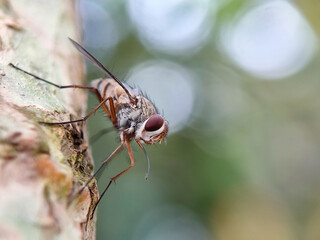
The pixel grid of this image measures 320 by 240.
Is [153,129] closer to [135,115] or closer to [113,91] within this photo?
[135,115]

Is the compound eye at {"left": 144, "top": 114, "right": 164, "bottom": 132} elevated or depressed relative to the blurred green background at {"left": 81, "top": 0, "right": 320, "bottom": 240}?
elevated

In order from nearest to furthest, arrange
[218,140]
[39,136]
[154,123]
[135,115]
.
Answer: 1. [39,136]
2. [154,123]
3. [135,115]
4. [218,140]

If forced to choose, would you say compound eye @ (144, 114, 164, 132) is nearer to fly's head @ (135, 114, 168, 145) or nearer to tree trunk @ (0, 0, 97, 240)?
fly's head @ (135, 114, 168, 145)

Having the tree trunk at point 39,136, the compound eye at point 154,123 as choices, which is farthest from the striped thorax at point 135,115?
the tree trunk at point 39,136

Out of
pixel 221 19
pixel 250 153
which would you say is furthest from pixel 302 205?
pixel 221 19

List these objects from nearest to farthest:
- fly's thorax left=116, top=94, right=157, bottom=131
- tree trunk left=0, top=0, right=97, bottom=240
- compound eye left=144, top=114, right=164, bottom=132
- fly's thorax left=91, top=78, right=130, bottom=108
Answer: tree trunk left=0, top=0, right=97, bottom=240
compound eye left=144, top=114, right=164, bottom=132
fly's thorax left=116, top=94, right=157, bottom=131
fly's thorax left=91, top=78, right=130, bottom=108

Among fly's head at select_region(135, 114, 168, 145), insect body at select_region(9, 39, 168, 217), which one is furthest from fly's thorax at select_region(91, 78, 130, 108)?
fly's head at select_region(135, 114, 168, 145)

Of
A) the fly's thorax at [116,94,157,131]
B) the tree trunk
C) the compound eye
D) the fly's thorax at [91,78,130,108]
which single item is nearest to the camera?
the tree trunk

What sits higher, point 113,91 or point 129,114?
point 113,91

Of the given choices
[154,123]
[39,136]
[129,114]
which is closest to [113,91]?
[129,114]

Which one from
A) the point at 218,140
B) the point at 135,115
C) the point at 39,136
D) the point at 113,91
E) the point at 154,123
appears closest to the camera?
the point at 39,136
